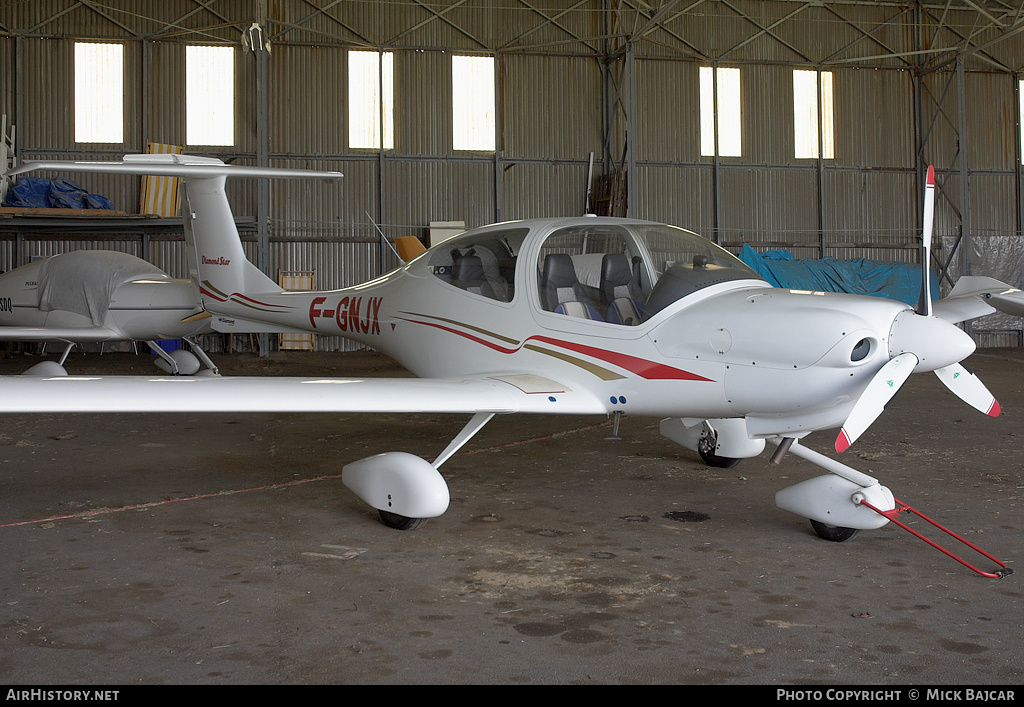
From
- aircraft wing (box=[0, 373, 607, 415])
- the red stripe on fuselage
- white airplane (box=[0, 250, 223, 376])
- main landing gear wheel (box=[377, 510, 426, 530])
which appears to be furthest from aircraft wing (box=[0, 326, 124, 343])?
the red stripe on fuselage

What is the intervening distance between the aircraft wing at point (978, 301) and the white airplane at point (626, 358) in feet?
0.05

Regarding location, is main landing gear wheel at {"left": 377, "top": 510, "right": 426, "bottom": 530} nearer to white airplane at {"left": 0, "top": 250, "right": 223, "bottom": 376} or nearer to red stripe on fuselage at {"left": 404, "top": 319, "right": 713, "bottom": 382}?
red stripe on fuselage at {"left": 404, "top": 319, "right": 713, "bottom": 382}

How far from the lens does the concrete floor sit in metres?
3.22

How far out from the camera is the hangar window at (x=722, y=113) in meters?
20.5

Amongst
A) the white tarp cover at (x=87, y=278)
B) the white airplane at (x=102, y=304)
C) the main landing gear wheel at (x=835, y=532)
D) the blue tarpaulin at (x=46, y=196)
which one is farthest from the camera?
the blue tarpaulin at (x=46, y=196)

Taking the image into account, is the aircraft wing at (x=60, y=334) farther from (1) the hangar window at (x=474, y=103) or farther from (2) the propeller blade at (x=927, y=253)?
(2) the propeller blade at (x=927, y=253)

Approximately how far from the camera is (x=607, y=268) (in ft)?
18.2

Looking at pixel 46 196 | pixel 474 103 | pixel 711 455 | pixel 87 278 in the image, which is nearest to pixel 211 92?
pixel 46 196

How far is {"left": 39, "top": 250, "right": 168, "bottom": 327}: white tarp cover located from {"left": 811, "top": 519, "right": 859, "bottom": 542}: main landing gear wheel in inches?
418

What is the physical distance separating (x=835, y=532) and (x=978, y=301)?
2.47 meters

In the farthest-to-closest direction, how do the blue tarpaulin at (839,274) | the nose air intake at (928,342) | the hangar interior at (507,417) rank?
the blue tarpaulin at (839,274) → the nose air intake at (928,342) → the hangar interior at (507,417)

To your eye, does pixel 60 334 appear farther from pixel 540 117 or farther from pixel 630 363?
pixel 540 117

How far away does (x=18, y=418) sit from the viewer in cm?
952

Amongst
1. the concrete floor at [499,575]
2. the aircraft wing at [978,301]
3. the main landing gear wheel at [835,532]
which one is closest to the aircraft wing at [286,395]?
the concrete floor at [499,575]
